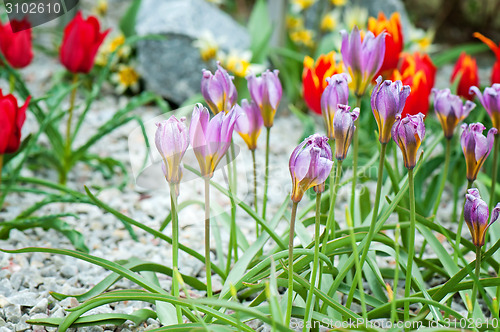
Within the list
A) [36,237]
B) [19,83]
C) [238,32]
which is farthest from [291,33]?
[36,237]

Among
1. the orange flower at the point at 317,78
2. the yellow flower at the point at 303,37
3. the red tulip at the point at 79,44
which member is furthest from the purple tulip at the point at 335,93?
the yellow flower at the point at 303,37

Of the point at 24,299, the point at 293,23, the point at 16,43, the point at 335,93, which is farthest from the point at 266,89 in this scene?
the point at 293,23

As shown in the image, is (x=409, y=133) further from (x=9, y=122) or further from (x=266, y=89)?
(x=9, y=122)

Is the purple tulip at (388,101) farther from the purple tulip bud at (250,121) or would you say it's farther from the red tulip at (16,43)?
the red tulip at (16,43)

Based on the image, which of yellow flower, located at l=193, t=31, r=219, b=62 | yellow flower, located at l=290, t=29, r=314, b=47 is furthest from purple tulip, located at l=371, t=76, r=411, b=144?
yellow flower, located at l=290, t=29, r=314, b=47

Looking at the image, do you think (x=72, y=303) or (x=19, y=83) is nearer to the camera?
(x=72, y=303)

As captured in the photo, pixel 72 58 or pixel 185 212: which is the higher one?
pixel 72 58

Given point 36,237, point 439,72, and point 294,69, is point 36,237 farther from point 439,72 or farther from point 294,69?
point 439,72
